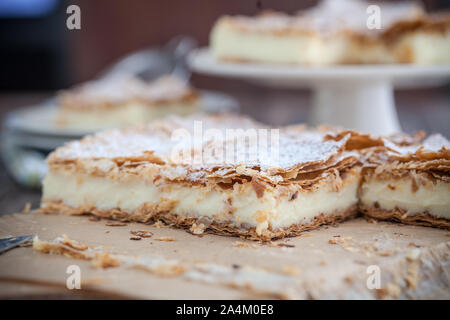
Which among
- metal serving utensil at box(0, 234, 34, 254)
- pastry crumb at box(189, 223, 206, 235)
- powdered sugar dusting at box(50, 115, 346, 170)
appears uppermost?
powdered sugar dusting at box(50, 115, 346, 170)

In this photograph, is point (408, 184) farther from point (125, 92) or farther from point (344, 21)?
point (125, 92)

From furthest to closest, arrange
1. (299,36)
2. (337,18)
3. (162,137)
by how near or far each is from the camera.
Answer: (337,18), (299,36), (162,137)

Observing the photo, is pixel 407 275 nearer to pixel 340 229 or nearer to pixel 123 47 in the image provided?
pixel 340 229

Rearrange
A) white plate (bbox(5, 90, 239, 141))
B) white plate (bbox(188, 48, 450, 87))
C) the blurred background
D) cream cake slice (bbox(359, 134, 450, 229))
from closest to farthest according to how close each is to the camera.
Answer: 1. cream cake slice (bbox(359, 134, 450, 229))
2. white plate (bbox(188, 48, 450, 87))
3. white plate (bbox(5, 90, 239, 141))
4. the blurred background

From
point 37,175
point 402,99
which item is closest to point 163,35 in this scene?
point 402,99

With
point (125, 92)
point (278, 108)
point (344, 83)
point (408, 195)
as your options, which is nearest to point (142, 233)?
point (408, 195)

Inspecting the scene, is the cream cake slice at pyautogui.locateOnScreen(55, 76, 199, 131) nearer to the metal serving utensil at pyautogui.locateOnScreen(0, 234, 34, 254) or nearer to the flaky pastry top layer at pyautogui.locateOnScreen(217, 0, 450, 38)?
the flaky pastry top layer at pyautogui.locateOnScreen(217, 0, 450, 38)

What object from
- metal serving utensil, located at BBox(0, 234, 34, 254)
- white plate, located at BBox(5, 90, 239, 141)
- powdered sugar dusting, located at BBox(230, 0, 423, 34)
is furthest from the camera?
powdered sugar dusting, located at BBox(230, 0, 423, 34)

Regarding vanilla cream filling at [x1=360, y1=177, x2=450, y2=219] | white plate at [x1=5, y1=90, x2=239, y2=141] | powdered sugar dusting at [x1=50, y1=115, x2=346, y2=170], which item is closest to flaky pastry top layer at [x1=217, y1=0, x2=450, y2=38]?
white plate at [x1=5, y1=90, x2=239, y2=141]

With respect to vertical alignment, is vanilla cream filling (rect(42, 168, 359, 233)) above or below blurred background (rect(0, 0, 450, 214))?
below
